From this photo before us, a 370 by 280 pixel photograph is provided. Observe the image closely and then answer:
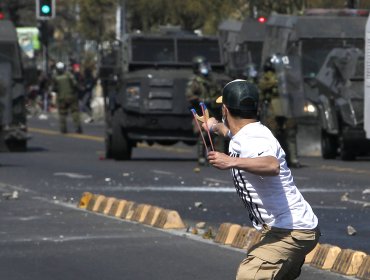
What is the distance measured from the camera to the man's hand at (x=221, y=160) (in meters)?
7.38

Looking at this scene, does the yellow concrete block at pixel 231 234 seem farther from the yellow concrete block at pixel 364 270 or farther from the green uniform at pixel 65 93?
the green uniform at pixel 65 93

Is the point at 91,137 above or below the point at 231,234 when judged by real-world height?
below

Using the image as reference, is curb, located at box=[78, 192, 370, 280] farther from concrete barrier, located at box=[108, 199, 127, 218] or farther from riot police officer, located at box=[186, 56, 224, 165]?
riot police officer, located at box=[186, 56, 224, 165]

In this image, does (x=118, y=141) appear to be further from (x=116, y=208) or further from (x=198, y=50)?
(x=116, y=208)

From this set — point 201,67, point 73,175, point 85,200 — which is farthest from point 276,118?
point 85,200

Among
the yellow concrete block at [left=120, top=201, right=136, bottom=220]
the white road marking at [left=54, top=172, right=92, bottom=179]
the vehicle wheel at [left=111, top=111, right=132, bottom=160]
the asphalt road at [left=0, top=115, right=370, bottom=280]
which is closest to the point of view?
the asphalt road at [left=0, top=115, right=370, bottom=280]

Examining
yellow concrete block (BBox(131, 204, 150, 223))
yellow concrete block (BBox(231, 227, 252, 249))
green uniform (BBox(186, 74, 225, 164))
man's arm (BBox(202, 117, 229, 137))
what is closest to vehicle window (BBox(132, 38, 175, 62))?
green uniform (BBox(186, 74, 225, 164))

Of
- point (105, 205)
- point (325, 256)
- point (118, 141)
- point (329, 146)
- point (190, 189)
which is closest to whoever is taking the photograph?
point (325, 256)

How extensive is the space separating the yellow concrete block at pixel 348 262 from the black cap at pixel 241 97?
14.2ft

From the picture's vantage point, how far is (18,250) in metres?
13.6

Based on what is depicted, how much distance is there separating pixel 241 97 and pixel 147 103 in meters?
20.4

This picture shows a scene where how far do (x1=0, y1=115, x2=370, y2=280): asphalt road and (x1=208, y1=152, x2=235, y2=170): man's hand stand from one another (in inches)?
171

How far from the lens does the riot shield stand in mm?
29219

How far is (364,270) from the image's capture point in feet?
38.2
